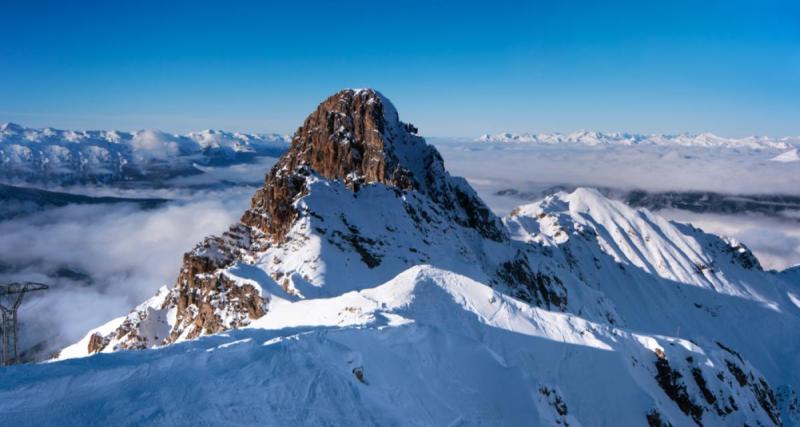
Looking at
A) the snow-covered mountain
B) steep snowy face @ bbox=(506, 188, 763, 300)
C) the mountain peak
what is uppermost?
the mountain peak

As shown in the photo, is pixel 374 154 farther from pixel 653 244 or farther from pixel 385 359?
pixel 653 244

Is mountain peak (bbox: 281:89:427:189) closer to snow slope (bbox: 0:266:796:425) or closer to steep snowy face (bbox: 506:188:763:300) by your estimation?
snow slope (bbox: 0:266:796:425)

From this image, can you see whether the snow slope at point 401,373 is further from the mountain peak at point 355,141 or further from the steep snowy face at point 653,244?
the steep snowy face at point 653,244

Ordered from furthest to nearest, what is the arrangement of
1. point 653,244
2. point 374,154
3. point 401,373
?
point 653,244 < point 374,154 < point 401,373

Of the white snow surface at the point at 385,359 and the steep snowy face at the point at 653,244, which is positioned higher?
the white snow surface at the point at 385,359

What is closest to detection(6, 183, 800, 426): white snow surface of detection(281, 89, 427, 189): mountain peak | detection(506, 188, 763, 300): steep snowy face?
detection(281, 89, 427, 189): mountain peak

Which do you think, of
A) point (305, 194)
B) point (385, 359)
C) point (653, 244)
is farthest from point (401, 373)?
point (653, 244)

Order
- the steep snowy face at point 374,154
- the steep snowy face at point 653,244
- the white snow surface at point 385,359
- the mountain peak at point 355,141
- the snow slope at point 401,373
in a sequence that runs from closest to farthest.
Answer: the snow slope at point 401,373 < the white snow surface at point 385,359 < the mountain peak at point 355,141 < the steep snowy face at point 374,154 < the steep snowy face at point 653,244

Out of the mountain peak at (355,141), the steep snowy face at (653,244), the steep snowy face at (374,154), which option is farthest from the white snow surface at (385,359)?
the steep snowy face at (653,244)
